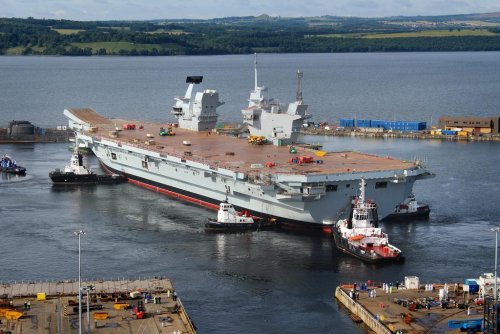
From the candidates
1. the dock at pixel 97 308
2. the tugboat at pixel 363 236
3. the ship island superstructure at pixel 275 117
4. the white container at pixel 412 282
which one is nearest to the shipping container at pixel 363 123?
the ship island superstructure at pixel 275 117

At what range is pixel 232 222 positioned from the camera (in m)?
58.0

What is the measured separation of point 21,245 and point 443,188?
31335 mm

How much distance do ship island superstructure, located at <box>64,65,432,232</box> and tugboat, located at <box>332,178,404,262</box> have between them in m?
2.65

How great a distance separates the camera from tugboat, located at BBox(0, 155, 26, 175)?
7950 centimetres

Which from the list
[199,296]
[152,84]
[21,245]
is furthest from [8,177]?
[152,84]

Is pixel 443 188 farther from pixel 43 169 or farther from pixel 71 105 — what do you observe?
pixel 71 105

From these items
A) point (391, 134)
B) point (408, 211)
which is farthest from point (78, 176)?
point (391, 134)

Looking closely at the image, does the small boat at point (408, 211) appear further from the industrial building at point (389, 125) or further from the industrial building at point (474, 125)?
the industrial building at point (389, 125)

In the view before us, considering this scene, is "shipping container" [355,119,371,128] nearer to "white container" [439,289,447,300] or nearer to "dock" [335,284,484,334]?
"dock" [335,284,484,334]

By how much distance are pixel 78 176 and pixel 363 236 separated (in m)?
30.0

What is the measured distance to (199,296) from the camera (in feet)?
147

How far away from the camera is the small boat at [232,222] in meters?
57.8

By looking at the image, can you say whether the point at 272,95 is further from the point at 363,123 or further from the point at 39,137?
the point at 39,137

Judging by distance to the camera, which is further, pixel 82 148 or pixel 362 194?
pixel 82 148
